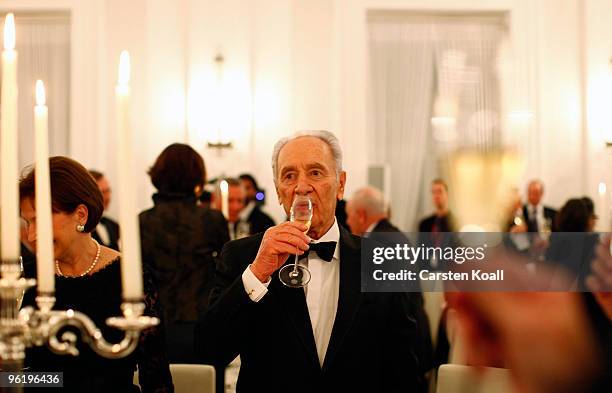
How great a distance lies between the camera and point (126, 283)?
1172 millimetres

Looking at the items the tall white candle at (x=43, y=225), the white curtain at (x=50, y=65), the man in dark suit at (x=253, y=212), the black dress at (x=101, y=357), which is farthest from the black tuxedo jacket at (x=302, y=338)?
the white curtain at (x=50, y=65)

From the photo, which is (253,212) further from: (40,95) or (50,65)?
(40,95)

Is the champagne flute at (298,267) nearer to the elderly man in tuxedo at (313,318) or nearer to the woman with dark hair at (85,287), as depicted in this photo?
the elderly man in tuxedo at (313,318)

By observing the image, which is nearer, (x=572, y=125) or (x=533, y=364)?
(x=533, y=364)

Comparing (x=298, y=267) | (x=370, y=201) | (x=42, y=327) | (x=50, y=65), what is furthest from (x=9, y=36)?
(x=50, y=65)

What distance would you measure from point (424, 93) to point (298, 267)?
8.86 m

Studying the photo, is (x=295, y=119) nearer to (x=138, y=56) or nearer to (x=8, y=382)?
(x=138, y=56)

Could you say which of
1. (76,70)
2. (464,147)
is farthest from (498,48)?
(76,70)

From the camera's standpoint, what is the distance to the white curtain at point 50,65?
1045cm

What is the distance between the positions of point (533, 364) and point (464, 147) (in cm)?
1005

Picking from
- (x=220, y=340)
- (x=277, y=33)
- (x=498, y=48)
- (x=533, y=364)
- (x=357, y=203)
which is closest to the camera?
(x=533, y=364)

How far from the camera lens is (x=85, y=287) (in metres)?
2.56

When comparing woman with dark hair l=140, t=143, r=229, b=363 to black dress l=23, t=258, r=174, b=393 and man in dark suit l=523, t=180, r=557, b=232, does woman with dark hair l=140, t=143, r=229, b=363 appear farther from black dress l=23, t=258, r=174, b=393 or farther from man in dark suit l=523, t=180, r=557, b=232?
man in dark suit l=523, t=180, r=557, b=232

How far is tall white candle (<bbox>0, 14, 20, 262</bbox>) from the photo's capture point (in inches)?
45.6
